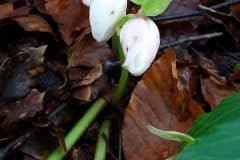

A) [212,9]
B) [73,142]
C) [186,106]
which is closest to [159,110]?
[186,106]

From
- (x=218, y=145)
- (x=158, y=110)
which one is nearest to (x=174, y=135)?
(x=218, y=145)

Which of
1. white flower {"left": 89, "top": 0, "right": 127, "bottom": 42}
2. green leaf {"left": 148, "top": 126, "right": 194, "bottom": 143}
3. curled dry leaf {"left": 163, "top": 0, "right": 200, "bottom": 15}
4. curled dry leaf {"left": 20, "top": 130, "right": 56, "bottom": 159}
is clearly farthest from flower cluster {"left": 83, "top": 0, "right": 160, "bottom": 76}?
curled dry leaf {"left": 163, "top": 0, "right": 200, "bottom": 15}

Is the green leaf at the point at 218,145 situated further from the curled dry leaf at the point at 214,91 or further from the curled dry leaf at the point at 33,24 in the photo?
the curled dry leaf at the point at 33,24

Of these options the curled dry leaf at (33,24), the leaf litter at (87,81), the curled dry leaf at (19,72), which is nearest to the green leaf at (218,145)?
the leaf litter at (87,81)

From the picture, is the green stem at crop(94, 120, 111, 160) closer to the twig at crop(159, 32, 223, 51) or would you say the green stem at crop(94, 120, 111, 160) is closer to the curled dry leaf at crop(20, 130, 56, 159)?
the curled dry leaf at crop(20, 130, 56, 159)

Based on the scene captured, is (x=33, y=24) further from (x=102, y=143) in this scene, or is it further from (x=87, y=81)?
(x=102, y=143)

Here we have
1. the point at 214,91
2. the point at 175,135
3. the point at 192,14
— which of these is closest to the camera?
the point at 175,135
